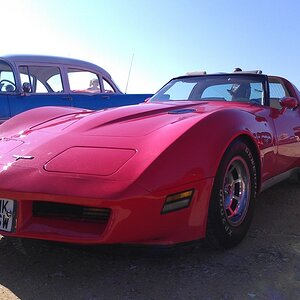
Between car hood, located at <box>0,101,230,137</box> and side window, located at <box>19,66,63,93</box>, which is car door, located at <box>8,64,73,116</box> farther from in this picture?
car hood, located at <box>0,101,230,137</box>

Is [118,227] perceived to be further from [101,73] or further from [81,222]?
[101,73]

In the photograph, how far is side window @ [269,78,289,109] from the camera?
4434mm

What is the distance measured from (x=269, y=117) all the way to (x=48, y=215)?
2.12 meters

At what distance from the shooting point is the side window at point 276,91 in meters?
4.43

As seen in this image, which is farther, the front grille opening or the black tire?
the black tire

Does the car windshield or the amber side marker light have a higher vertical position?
the car windshield

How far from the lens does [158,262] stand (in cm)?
279

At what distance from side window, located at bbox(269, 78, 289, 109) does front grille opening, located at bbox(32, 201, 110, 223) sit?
252cm

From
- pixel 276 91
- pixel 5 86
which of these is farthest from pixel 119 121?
pixel 5 86

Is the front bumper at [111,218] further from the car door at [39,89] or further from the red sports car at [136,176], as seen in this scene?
the car door at [39,89]

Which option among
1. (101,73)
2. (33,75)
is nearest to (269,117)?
(33,75)

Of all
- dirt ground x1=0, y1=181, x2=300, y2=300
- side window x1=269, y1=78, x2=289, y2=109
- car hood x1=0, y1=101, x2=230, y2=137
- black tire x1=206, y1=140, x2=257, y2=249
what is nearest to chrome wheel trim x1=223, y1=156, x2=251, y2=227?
black tire x1=206, y1=140, x2=257, y2=249

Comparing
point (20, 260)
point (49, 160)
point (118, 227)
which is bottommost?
point (20, 260)

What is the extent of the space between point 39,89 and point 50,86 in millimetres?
242
